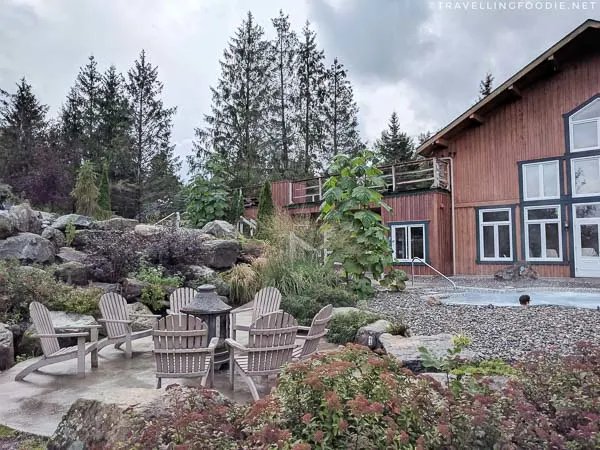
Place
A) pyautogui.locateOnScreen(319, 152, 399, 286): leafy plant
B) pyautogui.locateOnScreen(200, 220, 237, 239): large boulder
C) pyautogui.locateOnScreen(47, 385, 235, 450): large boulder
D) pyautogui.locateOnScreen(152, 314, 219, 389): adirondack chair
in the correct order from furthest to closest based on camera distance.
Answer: pyautogui.locateOnScreen(200, 220, 237, 239): large boulder, pyautogui.locateOnScreen(319, 152, 399, 286): leafy plant, pyautogui.locateOnScreen(152, 314, 219, 389): adirondack chair, pyautogui.locateOnScreen(47, 385, 235, 450): large boulder

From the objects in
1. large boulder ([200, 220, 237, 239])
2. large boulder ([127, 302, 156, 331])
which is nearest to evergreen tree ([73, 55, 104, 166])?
large boulder ([200, 220, 237, 239])

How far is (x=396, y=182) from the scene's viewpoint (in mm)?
15562

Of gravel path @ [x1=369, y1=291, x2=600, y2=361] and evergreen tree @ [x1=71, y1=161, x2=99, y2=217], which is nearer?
gravel path @ [x1=369, y1=291, x2=600, y2=361]

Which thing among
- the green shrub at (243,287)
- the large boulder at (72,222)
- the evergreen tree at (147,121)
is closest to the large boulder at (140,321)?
the green shrub at (243,287)

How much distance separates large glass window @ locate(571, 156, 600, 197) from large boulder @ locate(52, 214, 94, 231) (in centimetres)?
1365

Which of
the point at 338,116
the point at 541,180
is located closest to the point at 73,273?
the point at 541,180

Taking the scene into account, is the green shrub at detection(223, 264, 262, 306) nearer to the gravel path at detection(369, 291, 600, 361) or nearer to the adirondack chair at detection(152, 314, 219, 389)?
the gravel path at detection(369, 291, 600, 361)

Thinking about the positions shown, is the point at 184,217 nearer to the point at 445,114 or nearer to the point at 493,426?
the point at 493,426

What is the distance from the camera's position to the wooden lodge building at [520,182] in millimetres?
12680

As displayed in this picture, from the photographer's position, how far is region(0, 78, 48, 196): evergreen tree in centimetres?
1952

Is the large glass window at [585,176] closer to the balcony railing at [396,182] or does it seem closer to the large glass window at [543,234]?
the large glass window at [543,234]

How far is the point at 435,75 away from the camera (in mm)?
20203

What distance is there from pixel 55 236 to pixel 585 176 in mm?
14389

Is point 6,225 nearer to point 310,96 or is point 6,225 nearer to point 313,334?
point 313,334
